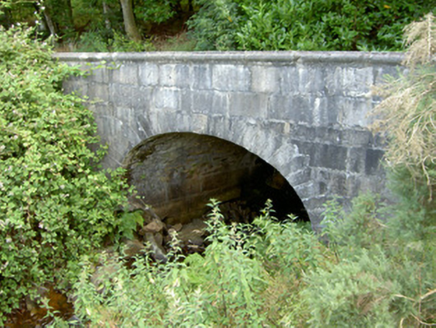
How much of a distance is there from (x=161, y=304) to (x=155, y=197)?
4.19 m

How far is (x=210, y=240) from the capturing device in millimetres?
3318

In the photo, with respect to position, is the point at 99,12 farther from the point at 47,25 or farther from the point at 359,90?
the point at 359,90

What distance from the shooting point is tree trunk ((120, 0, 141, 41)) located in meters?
8.61

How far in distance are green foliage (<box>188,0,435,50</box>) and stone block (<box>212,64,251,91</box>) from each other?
914mm

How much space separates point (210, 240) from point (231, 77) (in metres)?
2.02

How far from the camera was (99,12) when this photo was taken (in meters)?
10.1

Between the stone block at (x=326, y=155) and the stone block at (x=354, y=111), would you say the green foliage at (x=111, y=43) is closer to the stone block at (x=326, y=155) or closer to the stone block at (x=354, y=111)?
the stone block at (x=326, y=155)

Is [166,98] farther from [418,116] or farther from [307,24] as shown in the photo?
[418,116]

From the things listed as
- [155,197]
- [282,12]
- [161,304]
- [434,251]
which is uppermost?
[282,12]

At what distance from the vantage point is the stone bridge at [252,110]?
378cm

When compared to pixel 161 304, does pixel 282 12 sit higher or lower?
higher

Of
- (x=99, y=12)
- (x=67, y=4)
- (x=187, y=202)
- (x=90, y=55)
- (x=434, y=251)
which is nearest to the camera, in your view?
(x=434, y=251)

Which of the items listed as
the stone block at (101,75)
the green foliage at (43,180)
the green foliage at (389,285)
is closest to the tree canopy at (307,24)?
the stone block at (101,75)

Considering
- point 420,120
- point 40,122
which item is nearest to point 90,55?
point 40,122
